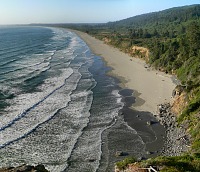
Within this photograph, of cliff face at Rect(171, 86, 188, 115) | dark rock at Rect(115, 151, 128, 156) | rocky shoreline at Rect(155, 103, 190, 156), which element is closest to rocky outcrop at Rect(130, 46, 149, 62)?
cliff face at Rect(171, 86, 188, 115)

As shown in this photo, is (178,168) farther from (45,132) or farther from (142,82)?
(142,82)

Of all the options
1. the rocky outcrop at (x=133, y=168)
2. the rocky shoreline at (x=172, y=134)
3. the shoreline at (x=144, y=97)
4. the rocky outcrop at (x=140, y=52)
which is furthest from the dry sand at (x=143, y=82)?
the rocky outcrop at (x=133, y=168)

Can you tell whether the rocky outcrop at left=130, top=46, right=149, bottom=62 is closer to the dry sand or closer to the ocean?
the dry sand

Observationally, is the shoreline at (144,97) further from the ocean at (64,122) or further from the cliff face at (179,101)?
the cliff face at (179,101)

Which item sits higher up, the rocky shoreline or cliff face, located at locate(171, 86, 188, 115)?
cliff face, located at locate(171, 86, 188, 115)

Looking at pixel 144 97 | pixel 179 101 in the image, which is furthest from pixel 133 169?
pixel 144 97

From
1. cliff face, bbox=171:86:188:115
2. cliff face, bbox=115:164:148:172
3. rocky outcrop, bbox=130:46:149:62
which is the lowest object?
rocky outcrop, bbox=130:46:149:62

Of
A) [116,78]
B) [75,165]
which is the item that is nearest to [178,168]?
[75,165]

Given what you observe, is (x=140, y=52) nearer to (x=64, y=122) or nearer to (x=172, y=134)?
(x=64, y=122)
